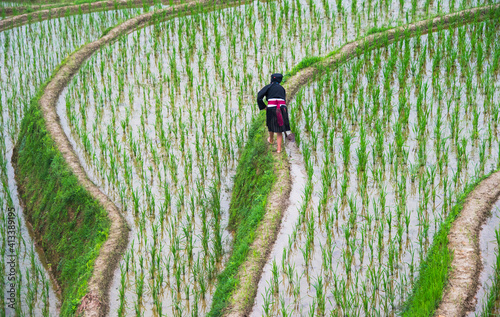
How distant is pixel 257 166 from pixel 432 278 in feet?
8.37

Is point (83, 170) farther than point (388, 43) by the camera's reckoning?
No

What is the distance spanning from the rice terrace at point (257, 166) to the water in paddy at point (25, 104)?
0.11ft

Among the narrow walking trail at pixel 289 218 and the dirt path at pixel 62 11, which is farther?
the dirt path at pixel 62 11

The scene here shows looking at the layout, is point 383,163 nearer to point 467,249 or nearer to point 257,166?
point 257,166

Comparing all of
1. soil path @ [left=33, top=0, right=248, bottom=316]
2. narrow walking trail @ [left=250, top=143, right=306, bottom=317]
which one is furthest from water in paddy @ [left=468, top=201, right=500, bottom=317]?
soil path @ [left=33, top=0, right=248, bottom=316]

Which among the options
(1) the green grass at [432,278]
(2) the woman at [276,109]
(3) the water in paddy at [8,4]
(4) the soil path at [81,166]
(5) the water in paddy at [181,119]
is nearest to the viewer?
(1) the green grass at [432,278]

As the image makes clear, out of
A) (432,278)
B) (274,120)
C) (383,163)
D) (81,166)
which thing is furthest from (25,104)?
(432,278)

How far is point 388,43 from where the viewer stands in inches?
316

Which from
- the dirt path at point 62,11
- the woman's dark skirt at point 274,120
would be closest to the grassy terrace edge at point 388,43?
the woman's dark skirt at point 274,120

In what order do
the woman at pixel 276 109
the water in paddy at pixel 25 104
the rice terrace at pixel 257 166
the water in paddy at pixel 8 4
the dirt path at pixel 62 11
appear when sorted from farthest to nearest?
the water in paddy at pixel 8 4 < the dirt path at pixel 62 11 < the woman at pixel 276 109 < the water in paddy at pixel 25 104 < the rice terrace at pixel 257 166

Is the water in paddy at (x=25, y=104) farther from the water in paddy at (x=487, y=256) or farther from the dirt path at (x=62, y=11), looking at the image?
the water in paddy at (x=487, y=256)

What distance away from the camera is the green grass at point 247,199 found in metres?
4.08

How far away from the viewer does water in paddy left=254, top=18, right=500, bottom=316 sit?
3.87 metres

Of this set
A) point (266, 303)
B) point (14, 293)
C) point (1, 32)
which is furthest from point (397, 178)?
point (1, 32)
